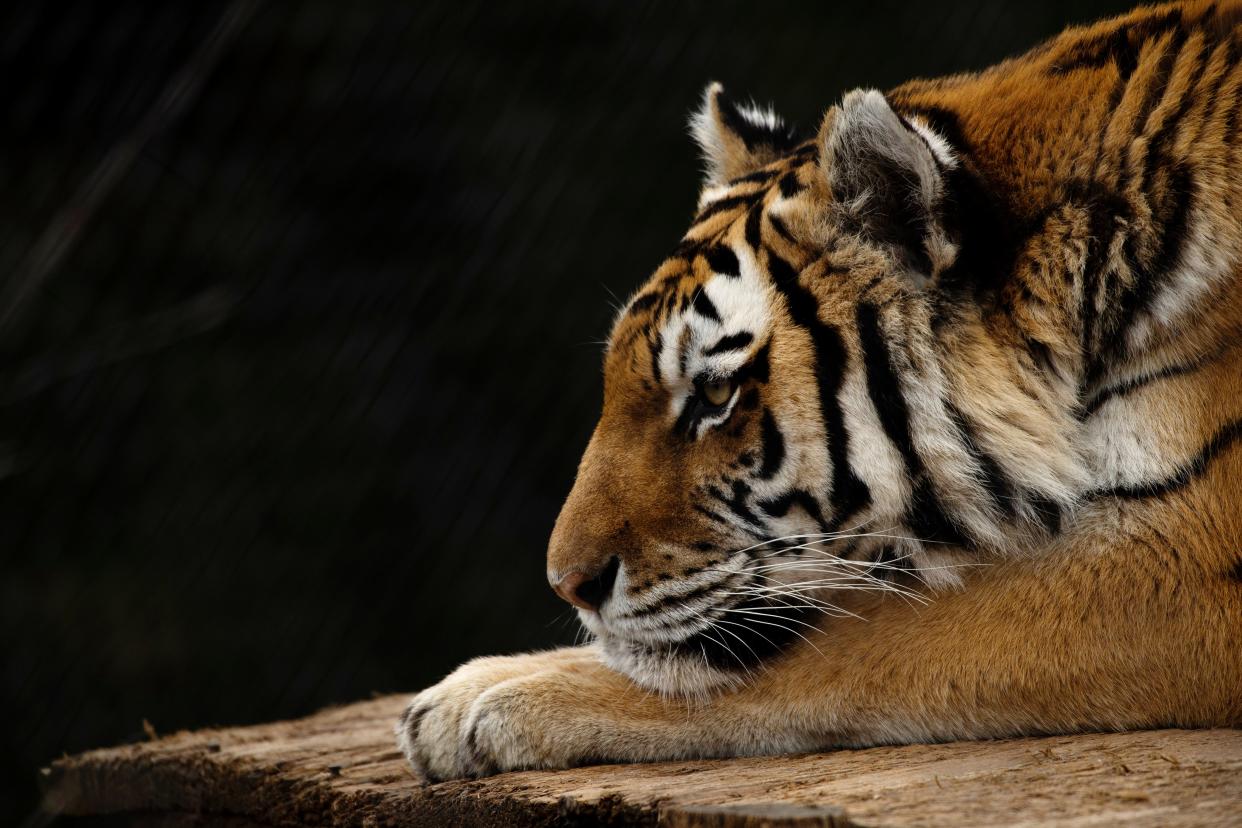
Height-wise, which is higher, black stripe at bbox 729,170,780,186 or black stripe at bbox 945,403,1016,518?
black stripe at bbox 729,170,780,186

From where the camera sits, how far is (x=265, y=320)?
3.80 m

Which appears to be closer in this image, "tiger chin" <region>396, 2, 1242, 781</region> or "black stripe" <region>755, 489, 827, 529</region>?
"tiger chin" <region>396, 2, 1242, 781</region>

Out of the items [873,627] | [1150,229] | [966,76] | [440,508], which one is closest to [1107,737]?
[873,627]

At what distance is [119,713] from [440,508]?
1.08 m

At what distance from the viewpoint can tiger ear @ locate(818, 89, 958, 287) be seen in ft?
4.77

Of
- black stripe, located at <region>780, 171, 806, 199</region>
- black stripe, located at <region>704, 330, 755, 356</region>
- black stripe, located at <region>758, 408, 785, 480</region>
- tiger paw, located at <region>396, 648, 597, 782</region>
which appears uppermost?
black stripe, located at <region>780, 171, 806, 199</region>

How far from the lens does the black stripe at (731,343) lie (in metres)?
1.54

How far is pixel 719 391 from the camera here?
1545mm

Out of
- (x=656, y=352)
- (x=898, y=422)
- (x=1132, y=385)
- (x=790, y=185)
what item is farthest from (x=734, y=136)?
(x=1132, y=385)

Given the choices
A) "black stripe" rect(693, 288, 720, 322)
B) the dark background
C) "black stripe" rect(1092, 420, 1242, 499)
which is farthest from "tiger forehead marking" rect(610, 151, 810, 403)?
the dark background

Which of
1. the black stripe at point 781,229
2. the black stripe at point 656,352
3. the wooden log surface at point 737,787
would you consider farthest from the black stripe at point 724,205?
the wooden log surface at point 737,787

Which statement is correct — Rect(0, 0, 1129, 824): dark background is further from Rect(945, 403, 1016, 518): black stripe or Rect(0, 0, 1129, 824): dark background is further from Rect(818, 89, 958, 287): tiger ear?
Rect(945, 403, 1016, 518): black stripe

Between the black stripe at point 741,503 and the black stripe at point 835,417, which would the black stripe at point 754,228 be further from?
the black stripe at point 741,503

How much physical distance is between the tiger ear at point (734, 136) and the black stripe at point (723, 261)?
12.8 inches
